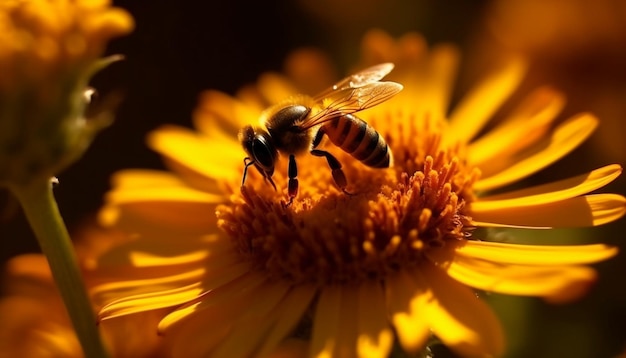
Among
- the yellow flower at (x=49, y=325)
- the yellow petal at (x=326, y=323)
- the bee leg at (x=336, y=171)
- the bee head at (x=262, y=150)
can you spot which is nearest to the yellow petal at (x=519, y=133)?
the bee leg at (x=336, y=171)

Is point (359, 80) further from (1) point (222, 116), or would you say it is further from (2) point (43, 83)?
(2) point (43, 83)

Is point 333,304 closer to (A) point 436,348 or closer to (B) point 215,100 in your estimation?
(A) point 436,348

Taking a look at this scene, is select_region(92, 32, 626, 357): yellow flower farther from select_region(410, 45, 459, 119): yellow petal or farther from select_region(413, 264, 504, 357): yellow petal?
select_region(410, 45, 459, 119): yellow petal

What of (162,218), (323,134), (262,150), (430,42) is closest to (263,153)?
(262,150)

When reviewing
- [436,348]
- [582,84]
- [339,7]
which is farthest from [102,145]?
[436,348]

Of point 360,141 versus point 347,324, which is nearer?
point 347,324

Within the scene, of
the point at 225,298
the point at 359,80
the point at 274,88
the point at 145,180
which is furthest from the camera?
the point at 274,88

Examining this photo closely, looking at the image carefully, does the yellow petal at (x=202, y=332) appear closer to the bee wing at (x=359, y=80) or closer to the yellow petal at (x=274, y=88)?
the bee wing at (x=359, y=80)
